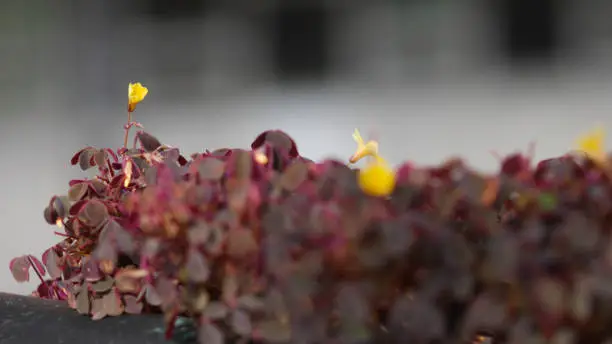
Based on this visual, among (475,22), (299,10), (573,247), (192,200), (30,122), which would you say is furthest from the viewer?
(30,122)

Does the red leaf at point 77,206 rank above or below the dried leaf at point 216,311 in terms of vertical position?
above

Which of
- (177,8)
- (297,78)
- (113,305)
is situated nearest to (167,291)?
(113,305)

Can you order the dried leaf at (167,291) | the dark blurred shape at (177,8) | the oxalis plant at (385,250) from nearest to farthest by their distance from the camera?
the oxalis plant at (385,250) → the dried leaf at (167,291) → the dark blurred shape at (177,8)

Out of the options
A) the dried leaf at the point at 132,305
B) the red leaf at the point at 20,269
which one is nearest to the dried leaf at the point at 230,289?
the dried leaf at the point at 132,305

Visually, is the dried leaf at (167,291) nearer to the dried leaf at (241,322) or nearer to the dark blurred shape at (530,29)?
the dried leaf at (241,322)

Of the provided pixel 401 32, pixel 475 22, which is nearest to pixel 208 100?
pixel 401 32

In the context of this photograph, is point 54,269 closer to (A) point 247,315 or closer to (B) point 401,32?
(A) point 247,315

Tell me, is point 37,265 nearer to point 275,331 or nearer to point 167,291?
point 167,291

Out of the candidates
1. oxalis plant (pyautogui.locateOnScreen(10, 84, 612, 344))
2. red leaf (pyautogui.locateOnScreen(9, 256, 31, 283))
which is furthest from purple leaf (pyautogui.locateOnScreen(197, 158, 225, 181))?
red leaf (pyautogui.locateOnScreen(9, 256, 31, 283))
